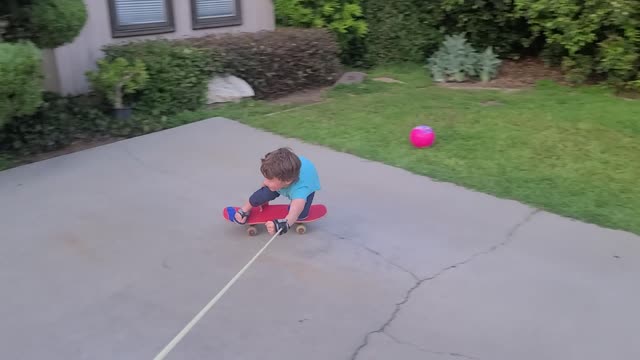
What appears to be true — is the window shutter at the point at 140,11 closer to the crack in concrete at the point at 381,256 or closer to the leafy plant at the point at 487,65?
the leafy plant at the point at 487,65

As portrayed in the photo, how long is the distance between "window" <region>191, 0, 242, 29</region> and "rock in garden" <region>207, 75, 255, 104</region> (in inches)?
43.9

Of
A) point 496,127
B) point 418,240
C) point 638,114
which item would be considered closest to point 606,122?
point 638,114

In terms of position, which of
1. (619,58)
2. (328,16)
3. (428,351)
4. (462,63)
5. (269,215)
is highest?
(328,16)

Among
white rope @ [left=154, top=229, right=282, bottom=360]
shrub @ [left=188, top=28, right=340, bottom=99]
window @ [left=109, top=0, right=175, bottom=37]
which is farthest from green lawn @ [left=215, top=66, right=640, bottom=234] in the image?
white rope @ [left=154, top=229, right=282, bottom=360]

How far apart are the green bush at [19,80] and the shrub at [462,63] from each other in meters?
5.46

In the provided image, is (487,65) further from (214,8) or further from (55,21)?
(55,21)

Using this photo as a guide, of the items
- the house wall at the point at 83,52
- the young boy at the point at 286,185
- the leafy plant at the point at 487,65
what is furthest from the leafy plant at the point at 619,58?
the house wall at the point at 83,52

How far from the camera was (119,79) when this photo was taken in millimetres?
5949

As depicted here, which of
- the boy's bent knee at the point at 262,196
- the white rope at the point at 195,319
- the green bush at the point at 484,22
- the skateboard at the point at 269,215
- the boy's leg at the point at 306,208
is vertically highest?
the green bush at the point at 484,22

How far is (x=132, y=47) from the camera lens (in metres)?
6.41

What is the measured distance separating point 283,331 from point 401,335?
534 mm

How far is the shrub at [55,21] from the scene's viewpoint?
5.23m

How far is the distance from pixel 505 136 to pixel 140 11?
4556 millimetres

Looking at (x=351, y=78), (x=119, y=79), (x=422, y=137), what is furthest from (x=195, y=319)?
(x=351, y=78)
